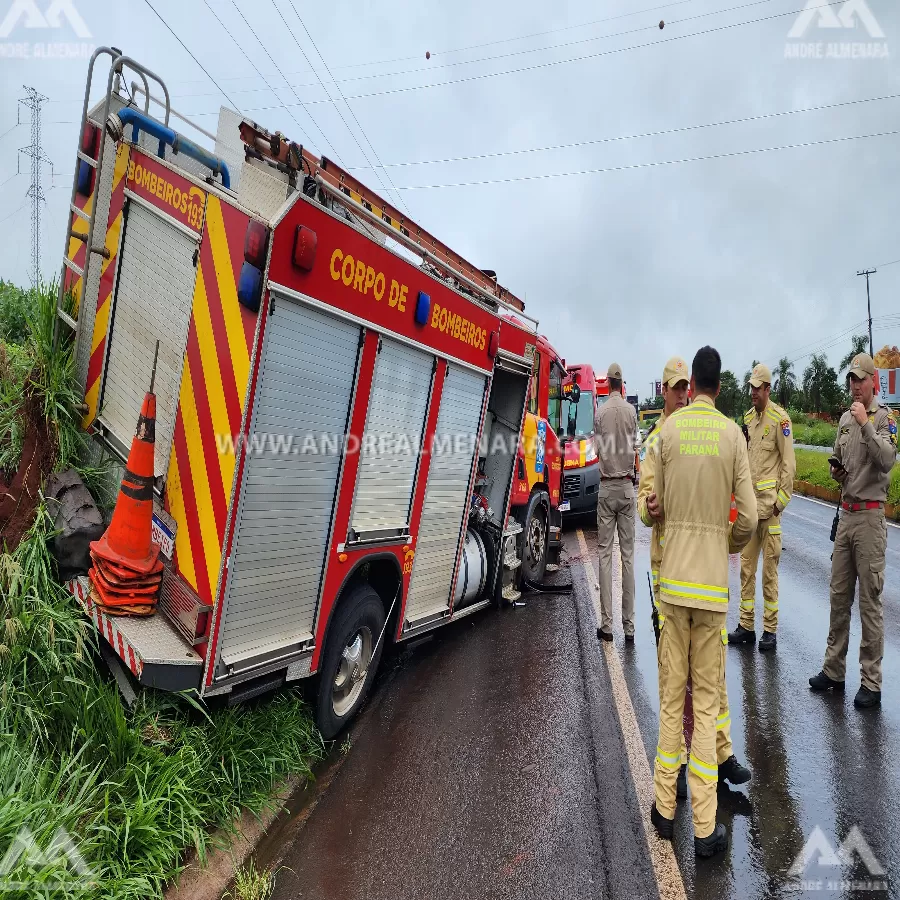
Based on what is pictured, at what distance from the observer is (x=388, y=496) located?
4.28 meters

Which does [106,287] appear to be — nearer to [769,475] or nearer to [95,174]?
[95,174]

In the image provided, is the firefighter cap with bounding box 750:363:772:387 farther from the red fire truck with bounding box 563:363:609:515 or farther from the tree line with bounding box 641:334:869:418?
the tree line with bounding box 641:334:869:418

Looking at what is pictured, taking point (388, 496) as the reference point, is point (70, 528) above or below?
below

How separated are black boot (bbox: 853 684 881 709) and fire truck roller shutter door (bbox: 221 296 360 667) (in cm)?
372

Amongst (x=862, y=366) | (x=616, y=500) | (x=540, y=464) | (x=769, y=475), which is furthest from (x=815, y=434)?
(x=862, y=366)

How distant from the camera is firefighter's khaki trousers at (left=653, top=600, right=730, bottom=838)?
3.09 meters

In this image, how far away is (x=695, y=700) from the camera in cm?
326

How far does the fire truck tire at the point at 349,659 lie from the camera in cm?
390

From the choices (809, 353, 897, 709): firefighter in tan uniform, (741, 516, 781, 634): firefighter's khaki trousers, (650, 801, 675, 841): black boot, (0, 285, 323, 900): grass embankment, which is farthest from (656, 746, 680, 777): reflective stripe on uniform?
(741, 516, 781, 634): firefighter's khaki trousers

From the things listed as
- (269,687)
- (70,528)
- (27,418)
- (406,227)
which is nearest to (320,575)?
(269,687)

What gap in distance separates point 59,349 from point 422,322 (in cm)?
223

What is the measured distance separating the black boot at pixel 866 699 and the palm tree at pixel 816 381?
81708 mm

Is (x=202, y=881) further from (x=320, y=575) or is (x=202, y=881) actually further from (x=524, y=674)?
(x=524, y=674)

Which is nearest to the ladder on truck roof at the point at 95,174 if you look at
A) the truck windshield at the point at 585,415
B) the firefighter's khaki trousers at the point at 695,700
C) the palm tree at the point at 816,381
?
the firefighter's khaki trousers at the point at 695,700
